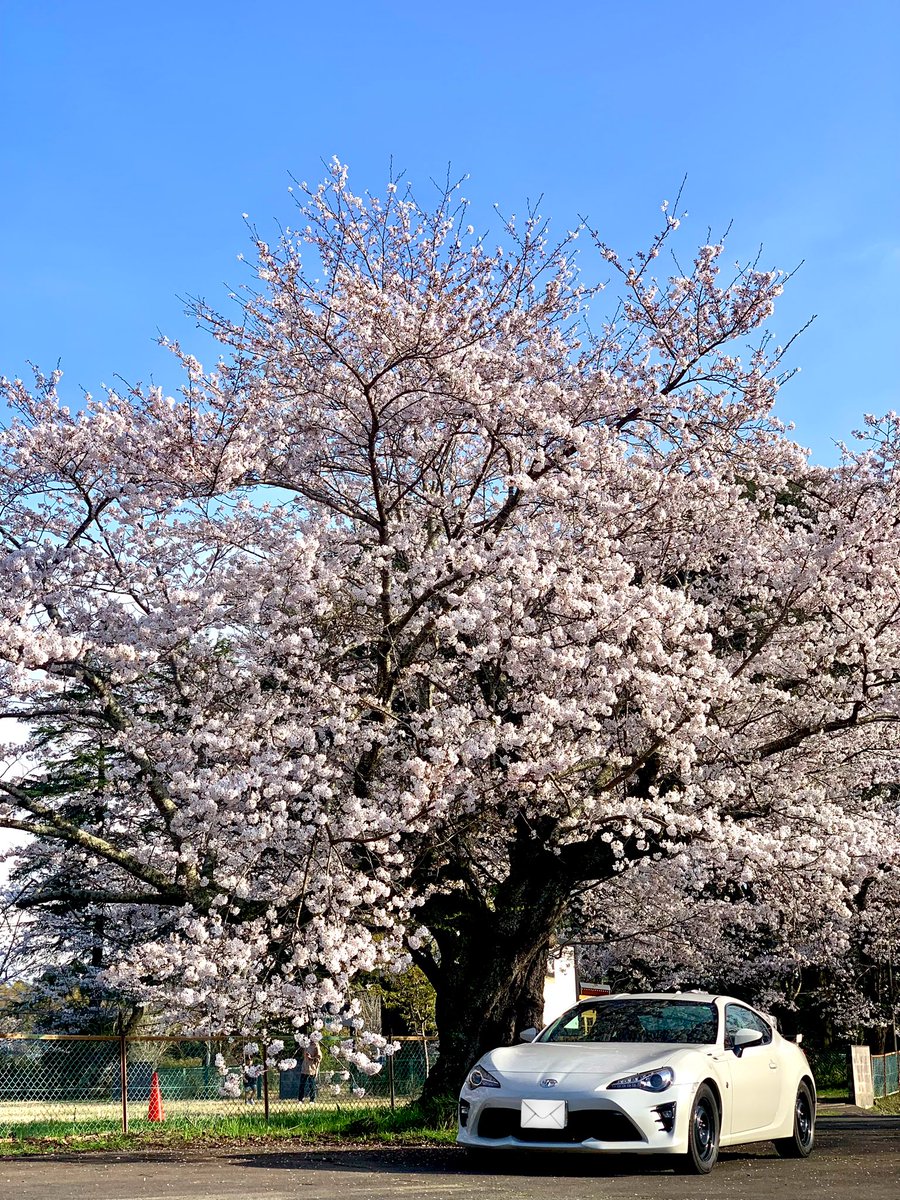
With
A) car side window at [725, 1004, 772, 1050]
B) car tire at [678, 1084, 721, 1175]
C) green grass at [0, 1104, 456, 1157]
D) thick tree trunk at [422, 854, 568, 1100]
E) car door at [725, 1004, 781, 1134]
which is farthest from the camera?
thick tree trunk at [422, 854, 568, 1100]

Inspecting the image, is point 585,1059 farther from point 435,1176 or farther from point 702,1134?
point 435,1176

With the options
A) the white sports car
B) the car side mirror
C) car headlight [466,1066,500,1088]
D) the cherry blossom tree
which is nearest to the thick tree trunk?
the cherry blossom tree

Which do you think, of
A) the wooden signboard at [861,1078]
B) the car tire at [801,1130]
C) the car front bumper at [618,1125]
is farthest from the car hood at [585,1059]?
the wooden signboard at [861,1078]

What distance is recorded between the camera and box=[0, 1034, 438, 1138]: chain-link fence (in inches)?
557

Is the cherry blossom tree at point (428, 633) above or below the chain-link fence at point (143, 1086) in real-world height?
above

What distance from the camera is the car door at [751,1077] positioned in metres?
9.09

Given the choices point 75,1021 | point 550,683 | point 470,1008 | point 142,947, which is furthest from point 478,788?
point 75,1021

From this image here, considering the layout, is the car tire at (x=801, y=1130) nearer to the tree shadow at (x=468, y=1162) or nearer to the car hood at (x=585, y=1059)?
the tree shadow at (x=468, y=1162)

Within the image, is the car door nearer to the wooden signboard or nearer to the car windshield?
the car windshield

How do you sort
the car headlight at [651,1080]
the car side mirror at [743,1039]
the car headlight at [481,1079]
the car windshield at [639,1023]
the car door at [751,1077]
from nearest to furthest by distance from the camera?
the car headlight at [651,1080] → the car headlight at [481,1079] → the car door at [751,1077] → the car side mirror at [743,1039] → the car windshield at [639,1023]

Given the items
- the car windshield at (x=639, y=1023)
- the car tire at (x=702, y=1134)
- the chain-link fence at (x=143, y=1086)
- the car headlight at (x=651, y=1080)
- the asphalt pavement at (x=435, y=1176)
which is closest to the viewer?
the asphalt pavement at (x=435, y=1176)

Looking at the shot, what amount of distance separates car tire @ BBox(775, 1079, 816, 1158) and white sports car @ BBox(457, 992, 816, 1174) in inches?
0.7

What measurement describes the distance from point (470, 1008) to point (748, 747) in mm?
4179

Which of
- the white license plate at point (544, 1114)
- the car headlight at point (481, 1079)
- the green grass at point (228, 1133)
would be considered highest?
the car headlight at point (481, 1079)
